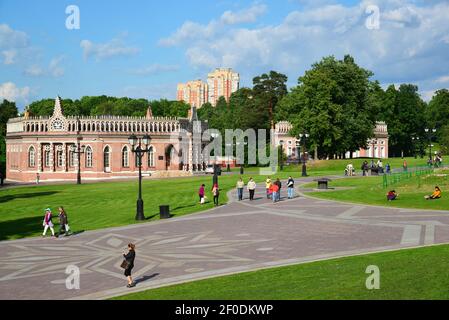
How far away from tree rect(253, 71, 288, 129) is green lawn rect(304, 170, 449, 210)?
6495 centimetres

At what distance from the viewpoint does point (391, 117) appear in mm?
110875

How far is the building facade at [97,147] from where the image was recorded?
79.2 meters

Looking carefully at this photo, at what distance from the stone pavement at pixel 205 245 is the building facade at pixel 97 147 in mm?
47415

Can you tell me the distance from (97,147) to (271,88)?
4585 cm

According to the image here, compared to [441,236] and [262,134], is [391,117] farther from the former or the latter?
[441,236]

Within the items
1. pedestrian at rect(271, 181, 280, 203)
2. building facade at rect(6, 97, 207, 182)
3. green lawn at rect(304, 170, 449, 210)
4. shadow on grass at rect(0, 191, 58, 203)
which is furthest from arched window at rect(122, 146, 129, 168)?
pedestrian at rect(271, 181, 280, 203)

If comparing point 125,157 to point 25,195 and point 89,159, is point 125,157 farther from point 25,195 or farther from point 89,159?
point 25,195

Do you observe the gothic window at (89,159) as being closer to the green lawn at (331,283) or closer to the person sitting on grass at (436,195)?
the person sitting on grass at (436,195)

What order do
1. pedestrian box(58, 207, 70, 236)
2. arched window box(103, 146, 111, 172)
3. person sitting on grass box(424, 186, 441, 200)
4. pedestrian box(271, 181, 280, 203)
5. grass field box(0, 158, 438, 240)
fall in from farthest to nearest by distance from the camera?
arched window box(103, 146, 111, 172)
pedestrian box(271, 181, 280, 203)
person sitting on grass box(424, 186, 441, 200)
grass field box(0, 158, 438, 240)
pedestrian box(58, 207, 70, 236)

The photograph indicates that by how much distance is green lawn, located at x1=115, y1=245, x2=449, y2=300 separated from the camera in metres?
14.2

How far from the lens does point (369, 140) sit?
106 meters

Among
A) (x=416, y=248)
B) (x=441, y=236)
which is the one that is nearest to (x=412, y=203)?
(x=441, y=236)

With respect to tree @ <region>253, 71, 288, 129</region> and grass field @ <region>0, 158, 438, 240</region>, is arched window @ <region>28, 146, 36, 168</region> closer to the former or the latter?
grass field @ <region>0, 158, 438, 240</region>

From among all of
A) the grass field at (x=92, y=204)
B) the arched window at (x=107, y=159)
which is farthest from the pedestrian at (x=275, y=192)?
the arched window at (x=107, y=159)
